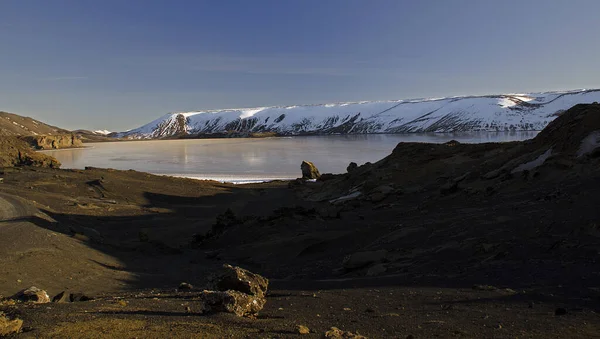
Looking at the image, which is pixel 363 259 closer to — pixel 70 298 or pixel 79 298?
pixel 79 298

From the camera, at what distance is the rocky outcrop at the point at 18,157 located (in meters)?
31.2

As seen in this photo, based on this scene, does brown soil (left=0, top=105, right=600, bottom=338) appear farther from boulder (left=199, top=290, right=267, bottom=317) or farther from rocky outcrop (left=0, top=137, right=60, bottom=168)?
rocky outcrop (left=0, top=137, right=60, bottom=168)

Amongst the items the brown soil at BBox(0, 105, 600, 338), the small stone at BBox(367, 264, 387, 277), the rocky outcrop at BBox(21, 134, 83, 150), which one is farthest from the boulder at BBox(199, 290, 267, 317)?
the rocky outcrop at BBox(21, 134, 83, 150)

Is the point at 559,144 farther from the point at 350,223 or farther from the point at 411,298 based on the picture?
the point at 411,298

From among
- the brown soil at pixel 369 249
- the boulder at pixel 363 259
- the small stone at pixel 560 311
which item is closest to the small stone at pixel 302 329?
the brown soil at pixel 369 249

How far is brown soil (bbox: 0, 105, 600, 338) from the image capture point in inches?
194

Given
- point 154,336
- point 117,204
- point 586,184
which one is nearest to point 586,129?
point 586,184

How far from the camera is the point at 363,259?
9430 mm

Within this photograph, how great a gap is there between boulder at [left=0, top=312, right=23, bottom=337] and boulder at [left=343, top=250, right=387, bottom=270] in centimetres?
633

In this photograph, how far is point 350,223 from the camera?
14578 mm

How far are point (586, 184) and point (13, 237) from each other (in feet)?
43.2

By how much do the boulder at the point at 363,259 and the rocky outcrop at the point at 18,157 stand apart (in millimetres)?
29310

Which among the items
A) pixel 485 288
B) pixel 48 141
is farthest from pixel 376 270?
pixel 48 141

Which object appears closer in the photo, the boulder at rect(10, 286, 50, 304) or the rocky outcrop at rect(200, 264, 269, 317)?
the rocky outcrop at rect(200, 264, 269, 317)
